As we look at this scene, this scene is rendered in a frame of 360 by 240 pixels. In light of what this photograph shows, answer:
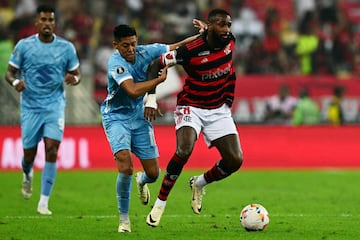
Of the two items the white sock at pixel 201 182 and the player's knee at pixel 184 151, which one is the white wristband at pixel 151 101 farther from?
the white sock at pixel 201 182

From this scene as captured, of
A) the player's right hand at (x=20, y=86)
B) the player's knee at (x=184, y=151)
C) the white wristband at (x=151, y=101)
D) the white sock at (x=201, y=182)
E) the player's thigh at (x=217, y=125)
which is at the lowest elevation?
the white sock at (x=201, y=182)

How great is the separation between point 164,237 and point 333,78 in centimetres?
1575

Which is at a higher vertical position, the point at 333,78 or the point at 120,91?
the point at 120,91

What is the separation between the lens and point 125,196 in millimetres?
10922

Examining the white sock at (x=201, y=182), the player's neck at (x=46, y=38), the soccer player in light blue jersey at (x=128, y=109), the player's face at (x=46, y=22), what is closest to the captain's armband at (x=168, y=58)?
the soccer player in light blue jersey at (x=128, y=109)

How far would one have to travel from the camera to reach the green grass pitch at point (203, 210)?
35.6ft

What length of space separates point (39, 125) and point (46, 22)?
1500 millimetres

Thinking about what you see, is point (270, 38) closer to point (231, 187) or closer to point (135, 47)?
point (231, 187)

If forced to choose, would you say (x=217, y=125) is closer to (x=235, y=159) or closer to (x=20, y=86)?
(x=235, y=159)

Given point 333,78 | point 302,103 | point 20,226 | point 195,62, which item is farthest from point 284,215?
point 333,78

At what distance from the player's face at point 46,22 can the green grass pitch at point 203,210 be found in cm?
260

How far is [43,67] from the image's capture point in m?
13.8

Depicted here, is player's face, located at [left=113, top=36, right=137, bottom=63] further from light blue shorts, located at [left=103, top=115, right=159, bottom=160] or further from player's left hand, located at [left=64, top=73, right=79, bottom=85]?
player's left hand, located at [left=64, top=73, right=79, bottom=85]

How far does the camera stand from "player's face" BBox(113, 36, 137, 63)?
35.9ft
